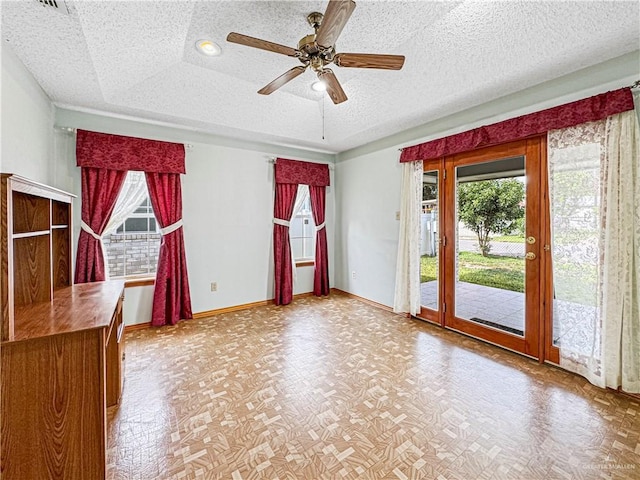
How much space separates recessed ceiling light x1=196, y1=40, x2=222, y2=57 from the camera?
7.44 ft

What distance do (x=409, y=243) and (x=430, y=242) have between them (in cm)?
26

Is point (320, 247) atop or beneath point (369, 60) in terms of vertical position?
beneath

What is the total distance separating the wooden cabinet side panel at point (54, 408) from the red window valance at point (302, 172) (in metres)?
3.35

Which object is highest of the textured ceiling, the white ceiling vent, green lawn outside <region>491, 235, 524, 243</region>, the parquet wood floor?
the textured ceiling

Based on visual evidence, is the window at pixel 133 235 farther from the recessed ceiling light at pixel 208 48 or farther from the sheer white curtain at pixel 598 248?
the sheer white curtain at pixel 598 248

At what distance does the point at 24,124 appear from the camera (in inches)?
86.9

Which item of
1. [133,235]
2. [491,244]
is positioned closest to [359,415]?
[491,244]

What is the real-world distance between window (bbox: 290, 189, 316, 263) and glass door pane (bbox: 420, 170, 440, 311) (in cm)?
194

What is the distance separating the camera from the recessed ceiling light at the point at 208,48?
7.44ft

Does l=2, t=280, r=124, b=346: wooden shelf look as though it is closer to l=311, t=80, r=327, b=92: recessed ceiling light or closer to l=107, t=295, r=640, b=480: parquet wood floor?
l=107, t=295, r=640, b=480: parquet wood floor

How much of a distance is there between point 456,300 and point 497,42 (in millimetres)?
2503

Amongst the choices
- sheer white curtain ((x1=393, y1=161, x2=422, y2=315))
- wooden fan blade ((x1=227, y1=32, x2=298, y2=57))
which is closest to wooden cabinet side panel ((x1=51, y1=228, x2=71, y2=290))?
wooden fan blade ((x1=227, y1=32, x2=298, y2=57))

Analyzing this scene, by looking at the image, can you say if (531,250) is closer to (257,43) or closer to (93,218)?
(257,43)

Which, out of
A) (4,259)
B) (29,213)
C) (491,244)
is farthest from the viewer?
(491,244)
